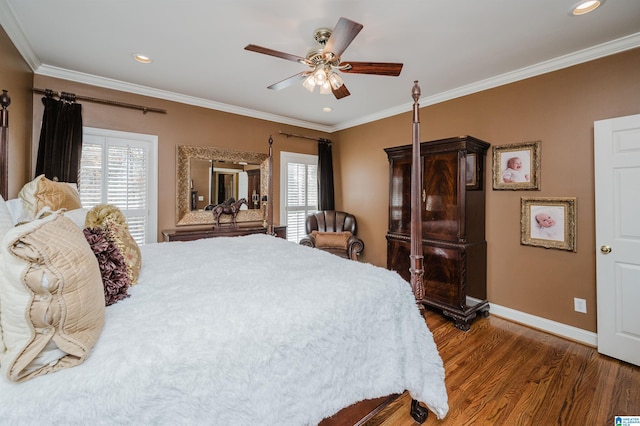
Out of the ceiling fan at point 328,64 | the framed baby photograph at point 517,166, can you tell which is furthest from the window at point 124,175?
the framed baby photograph at point 517,166

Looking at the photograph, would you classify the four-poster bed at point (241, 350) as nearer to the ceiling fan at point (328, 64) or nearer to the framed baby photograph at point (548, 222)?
the ceiling fan at point (328, 64)

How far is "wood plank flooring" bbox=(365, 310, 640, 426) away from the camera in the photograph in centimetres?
170

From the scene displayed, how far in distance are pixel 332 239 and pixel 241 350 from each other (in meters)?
3.34

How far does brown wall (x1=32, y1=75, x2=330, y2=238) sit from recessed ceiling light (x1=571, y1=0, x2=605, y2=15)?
3.70 meters

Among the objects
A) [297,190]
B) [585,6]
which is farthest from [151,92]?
[585,6]

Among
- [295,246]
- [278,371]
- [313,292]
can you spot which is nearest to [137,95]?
[295,246]

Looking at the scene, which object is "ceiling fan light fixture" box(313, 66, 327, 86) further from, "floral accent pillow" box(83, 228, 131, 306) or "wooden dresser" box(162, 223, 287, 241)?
"wooden dresser" box(162, 223, 287, 241)

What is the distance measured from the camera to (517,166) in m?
2.94

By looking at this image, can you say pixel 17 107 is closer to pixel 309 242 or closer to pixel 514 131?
pixel 309 242

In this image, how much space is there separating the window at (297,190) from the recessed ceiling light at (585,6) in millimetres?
3695

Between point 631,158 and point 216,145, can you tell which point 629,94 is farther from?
point 216,145

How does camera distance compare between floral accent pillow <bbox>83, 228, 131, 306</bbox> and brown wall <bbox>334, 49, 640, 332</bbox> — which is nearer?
floral accent pillow <bbox>83, 228, 131, 306</bbox>

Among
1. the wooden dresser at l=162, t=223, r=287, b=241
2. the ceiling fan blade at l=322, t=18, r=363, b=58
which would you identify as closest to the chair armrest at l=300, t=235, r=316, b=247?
the wooden dresser at l=162, t=223, r=287, b=241

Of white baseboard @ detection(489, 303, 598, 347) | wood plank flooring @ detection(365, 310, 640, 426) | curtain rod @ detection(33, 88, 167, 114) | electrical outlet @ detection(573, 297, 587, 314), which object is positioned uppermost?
curtain rod @ detection(33, 88, 167, 114)
